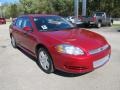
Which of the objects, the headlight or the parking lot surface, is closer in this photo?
the parking lot surface

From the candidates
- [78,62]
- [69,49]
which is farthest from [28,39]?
[78,62]

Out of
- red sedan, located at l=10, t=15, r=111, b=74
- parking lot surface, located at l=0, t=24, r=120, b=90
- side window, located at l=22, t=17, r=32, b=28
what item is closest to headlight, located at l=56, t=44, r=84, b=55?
red sedan, located at l=10, t=15, r=111, b=74

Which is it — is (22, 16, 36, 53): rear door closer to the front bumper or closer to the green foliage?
the front bumper

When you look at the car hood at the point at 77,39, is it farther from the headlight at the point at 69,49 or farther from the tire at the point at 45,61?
the tire at the point at 45,61

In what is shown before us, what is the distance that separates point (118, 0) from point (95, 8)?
5.56 meters

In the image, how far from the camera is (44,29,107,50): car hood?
5520mm

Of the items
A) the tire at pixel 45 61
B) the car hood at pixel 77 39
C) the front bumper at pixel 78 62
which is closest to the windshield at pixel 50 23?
the car hood at pixel 77 39

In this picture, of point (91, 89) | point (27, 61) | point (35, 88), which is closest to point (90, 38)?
point (91, 89)

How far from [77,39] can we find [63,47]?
0.50m

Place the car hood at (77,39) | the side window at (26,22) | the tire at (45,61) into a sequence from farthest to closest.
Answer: the side window at (26,22) → the tire at (45,61) → the car hood at (77,39)

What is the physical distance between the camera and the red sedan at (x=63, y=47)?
5.35m

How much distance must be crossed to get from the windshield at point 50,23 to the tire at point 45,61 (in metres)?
0.79

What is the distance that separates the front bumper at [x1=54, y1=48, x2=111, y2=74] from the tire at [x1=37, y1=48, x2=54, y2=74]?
33 cm

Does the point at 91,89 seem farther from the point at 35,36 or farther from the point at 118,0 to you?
the point at 118,0
